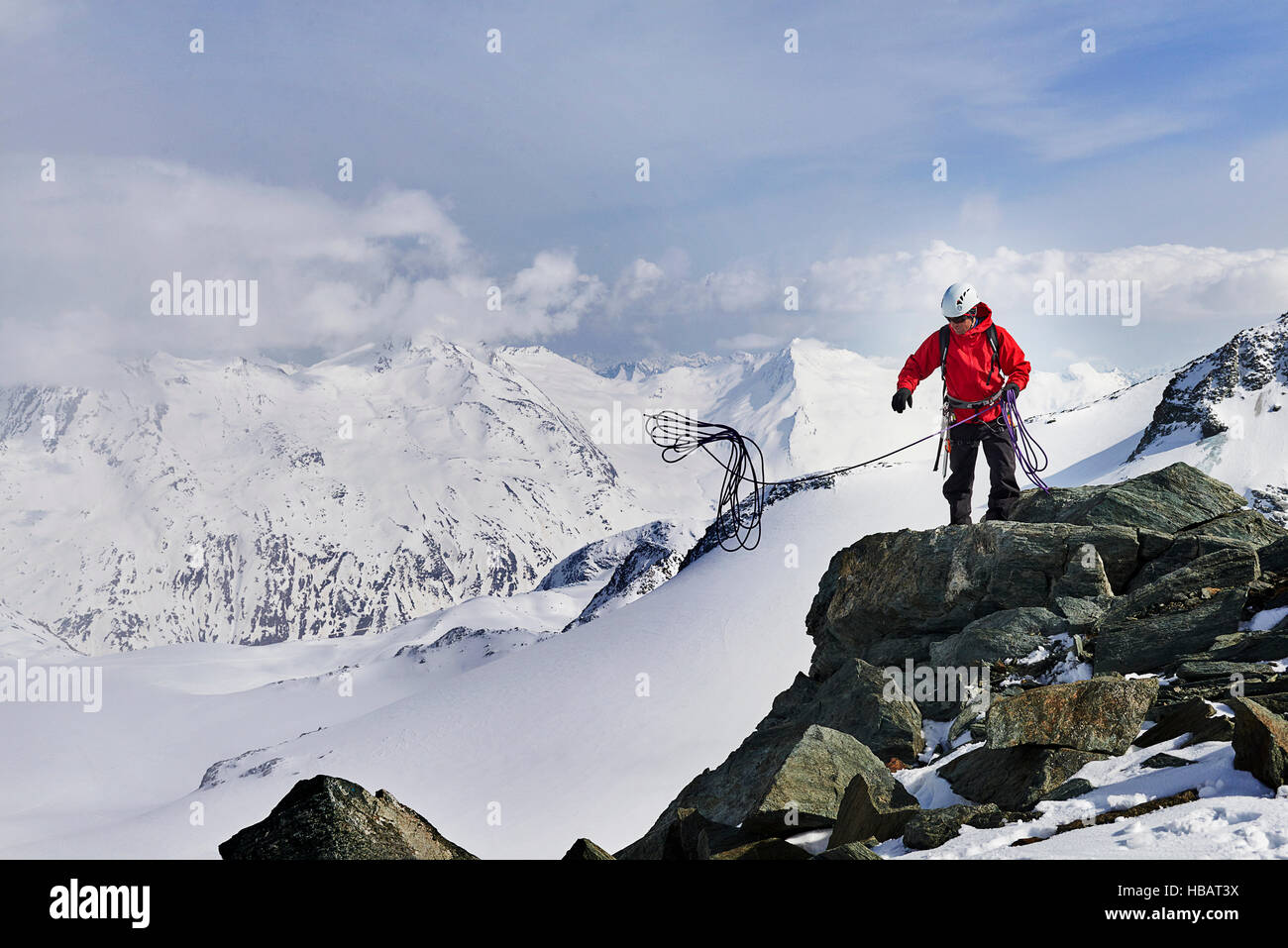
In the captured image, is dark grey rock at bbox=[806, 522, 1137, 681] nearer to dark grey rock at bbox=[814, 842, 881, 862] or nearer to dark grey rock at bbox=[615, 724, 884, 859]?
dark grey rock at bbox=[615, 724, 884, 859]

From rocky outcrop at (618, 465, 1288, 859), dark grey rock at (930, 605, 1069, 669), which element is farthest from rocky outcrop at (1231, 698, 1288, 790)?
dark grey rock at (930, 605, 1069, 669)

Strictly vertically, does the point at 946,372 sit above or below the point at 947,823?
above

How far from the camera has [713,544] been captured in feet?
172

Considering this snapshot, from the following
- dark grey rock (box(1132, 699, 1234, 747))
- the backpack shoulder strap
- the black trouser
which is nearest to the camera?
dark grey rock (box(1132, 699, 1234, 747))

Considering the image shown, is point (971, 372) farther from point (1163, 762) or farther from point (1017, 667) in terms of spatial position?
point (1163, 762)

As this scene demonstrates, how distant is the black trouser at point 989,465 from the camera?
14.8 meters

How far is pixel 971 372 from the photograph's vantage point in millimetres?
14508

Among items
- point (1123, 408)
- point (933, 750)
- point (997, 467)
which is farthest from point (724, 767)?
point (1123, 408)

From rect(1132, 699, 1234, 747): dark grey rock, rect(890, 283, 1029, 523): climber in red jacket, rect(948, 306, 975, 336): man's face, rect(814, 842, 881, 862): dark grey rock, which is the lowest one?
rect(814, 842, 881, 862): dark grey rock

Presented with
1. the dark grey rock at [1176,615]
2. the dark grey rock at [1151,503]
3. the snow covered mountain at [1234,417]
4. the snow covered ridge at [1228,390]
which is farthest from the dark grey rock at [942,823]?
the snow covered ridge at [1228,390]

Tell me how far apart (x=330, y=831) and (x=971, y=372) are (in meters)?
11.7

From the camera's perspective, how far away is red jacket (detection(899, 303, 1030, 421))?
1437cm

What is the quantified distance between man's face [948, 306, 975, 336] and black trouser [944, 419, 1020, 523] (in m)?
1.55

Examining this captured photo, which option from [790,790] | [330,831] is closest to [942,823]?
[790,790]
